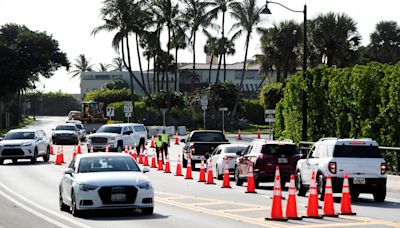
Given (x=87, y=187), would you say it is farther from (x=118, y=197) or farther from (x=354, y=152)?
(x=354, y=152)

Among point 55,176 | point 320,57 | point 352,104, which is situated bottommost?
point 55,176

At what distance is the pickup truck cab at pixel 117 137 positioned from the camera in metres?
50.5

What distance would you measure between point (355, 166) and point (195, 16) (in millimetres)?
70549

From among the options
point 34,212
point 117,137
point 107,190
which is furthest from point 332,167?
point 117,137

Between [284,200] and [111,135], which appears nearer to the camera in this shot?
[284,200]

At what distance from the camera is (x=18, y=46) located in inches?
4237

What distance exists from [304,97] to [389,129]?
7.83 m

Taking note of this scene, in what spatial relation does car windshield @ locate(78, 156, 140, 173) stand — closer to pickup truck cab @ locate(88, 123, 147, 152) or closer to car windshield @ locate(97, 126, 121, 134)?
pickup truck cab @ locate(88, 123, 147, 152)

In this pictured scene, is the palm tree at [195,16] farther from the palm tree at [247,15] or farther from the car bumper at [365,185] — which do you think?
the car bumper at [365,185]

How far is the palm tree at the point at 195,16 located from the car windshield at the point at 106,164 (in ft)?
235

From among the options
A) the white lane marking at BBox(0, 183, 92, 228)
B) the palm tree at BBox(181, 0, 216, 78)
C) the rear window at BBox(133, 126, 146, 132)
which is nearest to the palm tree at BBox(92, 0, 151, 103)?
the palm tree at BBox(181, 0, 216, 78)

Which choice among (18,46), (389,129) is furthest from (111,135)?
(18,46)

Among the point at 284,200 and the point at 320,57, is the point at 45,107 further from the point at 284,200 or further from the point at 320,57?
the point at 284,200

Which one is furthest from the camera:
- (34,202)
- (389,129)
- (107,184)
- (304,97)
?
(304,97)
